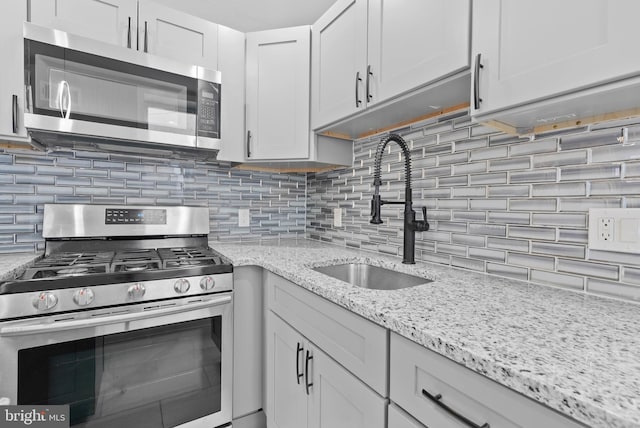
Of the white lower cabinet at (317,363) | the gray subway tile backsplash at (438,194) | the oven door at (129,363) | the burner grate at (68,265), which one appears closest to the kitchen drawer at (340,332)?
the white lower cabinet at (317,363)

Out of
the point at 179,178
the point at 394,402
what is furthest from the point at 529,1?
the point at 179,178

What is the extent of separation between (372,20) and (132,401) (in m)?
1.92

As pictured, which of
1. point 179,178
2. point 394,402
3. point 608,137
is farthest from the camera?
point 179,178

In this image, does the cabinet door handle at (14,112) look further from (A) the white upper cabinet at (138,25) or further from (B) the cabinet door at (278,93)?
(B) the cabinet door at (278,93)

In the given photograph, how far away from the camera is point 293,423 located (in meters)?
1.29

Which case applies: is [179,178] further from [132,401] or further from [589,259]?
[589,259]

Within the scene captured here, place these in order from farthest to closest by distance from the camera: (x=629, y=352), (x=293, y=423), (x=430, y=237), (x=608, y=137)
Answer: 1. (x=430, y=237)
2. (x=293, y=423)
3. (x=608, y=137)
4. (x=629, y=352)

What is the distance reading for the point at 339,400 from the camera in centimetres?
99

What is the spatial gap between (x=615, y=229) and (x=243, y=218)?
1.96m

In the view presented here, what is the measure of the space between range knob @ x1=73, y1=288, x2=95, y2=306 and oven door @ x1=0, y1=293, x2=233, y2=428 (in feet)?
0.16

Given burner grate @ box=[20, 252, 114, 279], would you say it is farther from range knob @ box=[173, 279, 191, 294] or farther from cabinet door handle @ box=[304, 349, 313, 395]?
cabinet door handle @ box=[304, 349, 313, 395]

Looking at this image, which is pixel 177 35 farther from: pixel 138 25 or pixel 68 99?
pixel 68 99

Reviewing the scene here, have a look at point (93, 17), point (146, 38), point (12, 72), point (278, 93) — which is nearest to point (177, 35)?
point (146, 38)

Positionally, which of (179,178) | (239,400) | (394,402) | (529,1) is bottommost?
(239,400)
